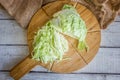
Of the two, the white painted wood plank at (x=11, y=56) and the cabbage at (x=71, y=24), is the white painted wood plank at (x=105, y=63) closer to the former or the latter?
the cabbage at (x=71, y=24)

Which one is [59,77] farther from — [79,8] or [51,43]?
[79,8]

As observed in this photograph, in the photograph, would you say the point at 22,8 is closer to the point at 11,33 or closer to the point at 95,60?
the point at 11,33

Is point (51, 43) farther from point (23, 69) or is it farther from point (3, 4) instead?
point (3, 4)

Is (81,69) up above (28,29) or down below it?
below

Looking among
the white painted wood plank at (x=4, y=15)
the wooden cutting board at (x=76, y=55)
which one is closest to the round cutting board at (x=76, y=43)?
the wooden cutting board at (x=76, y=55)

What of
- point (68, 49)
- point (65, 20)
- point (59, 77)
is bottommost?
point (59, 77)

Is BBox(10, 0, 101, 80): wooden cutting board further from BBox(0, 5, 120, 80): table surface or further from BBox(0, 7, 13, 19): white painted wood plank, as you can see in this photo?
BBox(0, 7, 13, 19): white painted wood plank

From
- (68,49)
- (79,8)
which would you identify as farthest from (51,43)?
(79,8)
